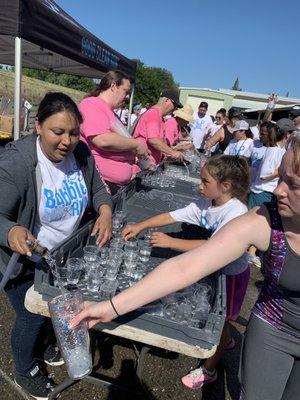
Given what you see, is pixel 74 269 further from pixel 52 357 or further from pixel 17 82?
pixel 17 82

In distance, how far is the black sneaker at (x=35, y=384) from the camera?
2.12 metres

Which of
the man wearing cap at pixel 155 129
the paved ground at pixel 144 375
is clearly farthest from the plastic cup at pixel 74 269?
the man wearing cap at pixel 155 129

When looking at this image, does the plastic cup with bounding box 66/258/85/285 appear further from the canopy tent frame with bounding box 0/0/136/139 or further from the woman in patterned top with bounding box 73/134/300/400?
the canopy tent frame with bounding box 0/0/136/139

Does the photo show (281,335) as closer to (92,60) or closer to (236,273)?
(236,273)

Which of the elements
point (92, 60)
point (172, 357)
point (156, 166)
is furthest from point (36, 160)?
point (92, 60)

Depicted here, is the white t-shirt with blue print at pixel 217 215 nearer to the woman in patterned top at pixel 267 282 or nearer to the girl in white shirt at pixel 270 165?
the woman in patterned top at pixel 267 282

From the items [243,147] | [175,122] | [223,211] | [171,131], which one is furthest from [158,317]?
[243,147]

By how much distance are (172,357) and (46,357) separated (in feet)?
2.98

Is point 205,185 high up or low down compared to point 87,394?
up

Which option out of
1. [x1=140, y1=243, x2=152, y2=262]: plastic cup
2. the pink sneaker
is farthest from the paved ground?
[x1=140, y1=243, x2=152, y2=262]: plastic cup

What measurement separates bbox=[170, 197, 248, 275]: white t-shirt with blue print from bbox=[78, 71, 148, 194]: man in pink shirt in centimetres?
77

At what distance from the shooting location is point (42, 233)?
6.07 feet

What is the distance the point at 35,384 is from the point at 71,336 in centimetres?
105

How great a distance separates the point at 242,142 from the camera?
21.1 ft
